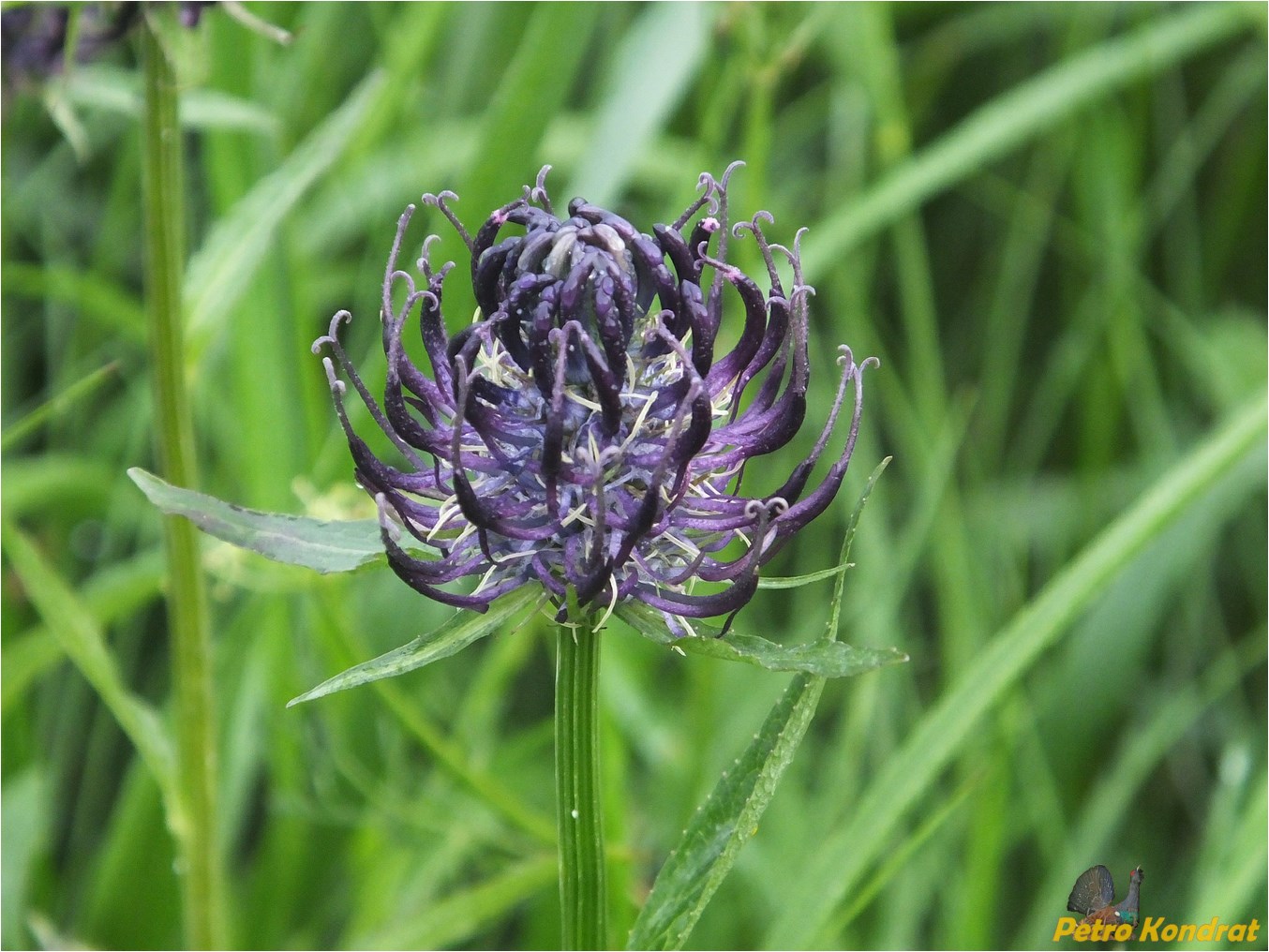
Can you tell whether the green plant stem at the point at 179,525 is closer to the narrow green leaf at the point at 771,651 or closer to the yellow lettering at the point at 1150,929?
the narrow green leaf at the point at 771,651

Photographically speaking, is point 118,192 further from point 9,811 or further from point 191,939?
point 191,939

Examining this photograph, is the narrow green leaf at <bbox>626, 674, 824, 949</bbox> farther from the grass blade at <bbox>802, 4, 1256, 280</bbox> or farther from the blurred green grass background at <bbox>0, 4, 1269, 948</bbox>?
the grass blade at <bbox>802, 4, 1256, 280</bbox>

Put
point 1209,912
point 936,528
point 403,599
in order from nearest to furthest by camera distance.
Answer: point 1209,912, point 403,599, point 936,528

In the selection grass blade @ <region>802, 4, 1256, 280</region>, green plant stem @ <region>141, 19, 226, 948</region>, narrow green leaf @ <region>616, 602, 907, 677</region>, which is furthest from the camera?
grass blade @ <region>802, 4, 1256, 280</region>

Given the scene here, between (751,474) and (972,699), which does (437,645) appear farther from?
(751,474)

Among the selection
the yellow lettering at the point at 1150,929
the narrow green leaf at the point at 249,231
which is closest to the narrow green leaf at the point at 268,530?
the narrow green leaf at the point at 249,231

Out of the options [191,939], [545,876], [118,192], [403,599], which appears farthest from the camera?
[118,192]

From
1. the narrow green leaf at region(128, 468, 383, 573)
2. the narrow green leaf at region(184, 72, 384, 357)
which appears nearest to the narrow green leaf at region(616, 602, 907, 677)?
the narrow green leaf at region(128, 468, 383, 573)

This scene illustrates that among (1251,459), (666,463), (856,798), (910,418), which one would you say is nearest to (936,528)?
(910,418)
